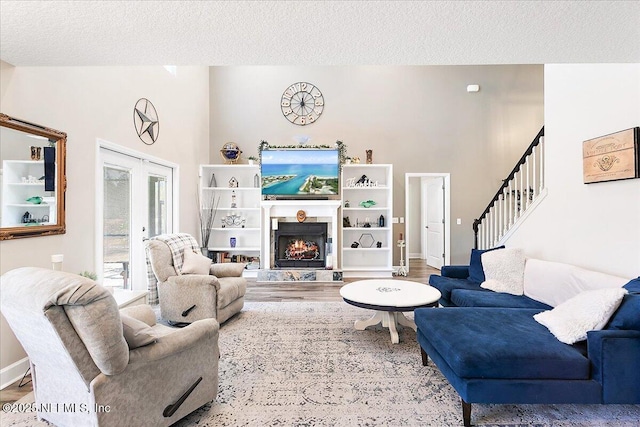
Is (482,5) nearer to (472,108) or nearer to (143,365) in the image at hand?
(143,365)

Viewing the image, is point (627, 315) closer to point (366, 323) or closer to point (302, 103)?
point (366, 323)

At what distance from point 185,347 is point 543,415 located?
2.16 metres

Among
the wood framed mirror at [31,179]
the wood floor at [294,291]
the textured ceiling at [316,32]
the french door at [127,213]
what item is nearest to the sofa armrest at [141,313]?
the wood framed mirror at [31,179]

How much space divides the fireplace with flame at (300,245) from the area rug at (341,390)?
2.79 m

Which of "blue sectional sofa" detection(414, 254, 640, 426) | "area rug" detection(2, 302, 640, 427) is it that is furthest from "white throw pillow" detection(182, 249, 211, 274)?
"blue sectional sofa" detection(414, 254, 640, 426)

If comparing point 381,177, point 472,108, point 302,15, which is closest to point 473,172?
point 472,108

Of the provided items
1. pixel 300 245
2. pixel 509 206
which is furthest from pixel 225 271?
pixel 509 206

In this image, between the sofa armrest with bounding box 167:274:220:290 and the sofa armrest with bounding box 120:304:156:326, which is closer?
the sofa armrest with bounding box 120:304:156:326

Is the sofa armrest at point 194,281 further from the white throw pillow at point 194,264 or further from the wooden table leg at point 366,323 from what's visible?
the wooden table leg at point 366,323

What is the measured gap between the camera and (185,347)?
175cm

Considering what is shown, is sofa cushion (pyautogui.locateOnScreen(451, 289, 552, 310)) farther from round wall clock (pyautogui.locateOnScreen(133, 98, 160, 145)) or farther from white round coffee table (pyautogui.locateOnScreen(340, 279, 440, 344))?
round wall clock (pyautogui.locateOnScreen(133, 98, 160, 145))

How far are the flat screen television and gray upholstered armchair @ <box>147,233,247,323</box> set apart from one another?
98.3 inches

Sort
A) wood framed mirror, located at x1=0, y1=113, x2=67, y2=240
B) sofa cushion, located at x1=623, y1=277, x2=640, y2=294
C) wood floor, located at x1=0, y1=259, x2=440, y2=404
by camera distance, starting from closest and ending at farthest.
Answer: sofa cushion, located at x1=623, y1=277, x2=640, y2=294, wood framed mirror, located at x1=0, y1=113, x2=67, y2=240, wood floor, located at x1=0, y1=259, x2=440, y2=404

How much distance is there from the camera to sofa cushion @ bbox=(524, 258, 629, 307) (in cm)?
254
